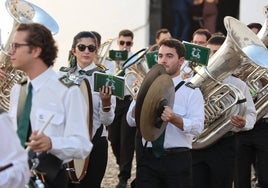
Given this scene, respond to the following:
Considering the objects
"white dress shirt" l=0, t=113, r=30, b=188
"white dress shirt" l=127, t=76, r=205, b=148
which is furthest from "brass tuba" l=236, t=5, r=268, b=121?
"white dress shirt" l=0, t=113, r=30, b=188

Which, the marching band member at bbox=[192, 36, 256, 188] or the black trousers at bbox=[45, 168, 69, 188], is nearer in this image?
the black trousers at bbox=[45, 168, 69, 188]

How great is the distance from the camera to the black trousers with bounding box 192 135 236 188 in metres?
6.40

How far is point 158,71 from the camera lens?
208 inches

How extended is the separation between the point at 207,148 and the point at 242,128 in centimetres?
37

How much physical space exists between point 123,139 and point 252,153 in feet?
6.49

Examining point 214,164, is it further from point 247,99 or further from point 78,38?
point 78,38

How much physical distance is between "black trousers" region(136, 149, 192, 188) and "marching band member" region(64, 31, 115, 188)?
573 mm

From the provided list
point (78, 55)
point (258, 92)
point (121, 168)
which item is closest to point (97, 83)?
point (78, 55)

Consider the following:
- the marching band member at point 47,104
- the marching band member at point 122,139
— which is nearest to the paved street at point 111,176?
the marching band member at point 122,139

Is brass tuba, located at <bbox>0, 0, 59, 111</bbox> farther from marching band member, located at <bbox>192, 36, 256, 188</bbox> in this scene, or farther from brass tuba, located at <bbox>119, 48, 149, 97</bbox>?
marching band member, located at <bbox>192, 36, 256, 188</bbox>

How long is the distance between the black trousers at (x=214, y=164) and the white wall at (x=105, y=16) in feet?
22.4

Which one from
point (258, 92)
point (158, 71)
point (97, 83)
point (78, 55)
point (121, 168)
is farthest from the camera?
point (121, 168)

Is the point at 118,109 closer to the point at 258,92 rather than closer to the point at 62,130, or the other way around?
the point at 258,92

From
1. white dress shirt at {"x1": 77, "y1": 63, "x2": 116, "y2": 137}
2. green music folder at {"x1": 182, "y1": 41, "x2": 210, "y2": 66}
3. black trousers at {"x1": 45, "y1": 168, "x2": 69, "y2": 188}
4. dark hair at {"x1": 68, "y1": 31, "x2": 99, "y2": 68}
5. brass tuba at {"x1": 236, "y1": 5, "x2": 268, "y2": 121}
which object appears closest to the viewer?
→ black trousers at {"x1": 45, "y1": 168, "x2": 69, "y2": 188}
